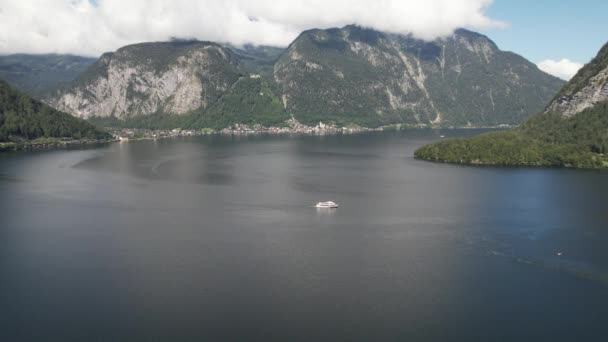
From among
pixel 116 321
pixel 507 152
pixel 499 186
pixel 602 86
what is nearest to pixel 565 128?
pixel 602 86

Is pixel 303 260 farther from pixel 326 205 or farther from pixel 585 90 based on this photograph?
pixel 585 90

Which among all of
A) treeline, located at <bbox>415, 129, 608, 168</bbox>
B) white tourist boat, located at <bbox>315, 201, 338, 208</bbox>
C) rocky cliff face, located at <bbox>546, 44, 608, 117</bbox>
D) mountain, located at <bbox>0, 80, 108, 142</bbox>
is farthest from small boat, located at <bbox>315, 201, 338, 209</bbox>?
mountain, located at <bbox>0, 80, 108, 142</bbox>

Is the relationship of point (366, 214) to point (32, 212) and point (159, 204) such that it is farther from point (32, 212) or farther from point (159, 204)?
point (32, 212)

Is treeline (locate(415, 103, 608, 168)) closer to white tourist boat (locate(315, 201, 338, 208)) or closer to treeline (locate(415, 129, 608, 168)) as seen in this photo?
treeline (locate(415, 129, 608, 168))

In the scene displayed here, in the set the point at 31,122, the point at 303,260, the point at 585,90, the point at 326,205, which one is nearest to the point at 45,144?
the point at 31,122

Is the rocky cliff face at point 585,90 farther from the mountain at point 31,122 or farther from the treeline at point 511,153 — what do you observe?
the mountain at point 31,122

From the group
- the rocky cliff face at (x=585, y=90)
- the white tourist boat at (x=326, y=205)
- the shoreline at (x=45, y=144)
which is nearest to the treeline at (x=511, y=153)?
the rocky cliff face at (x=585, y=90)
